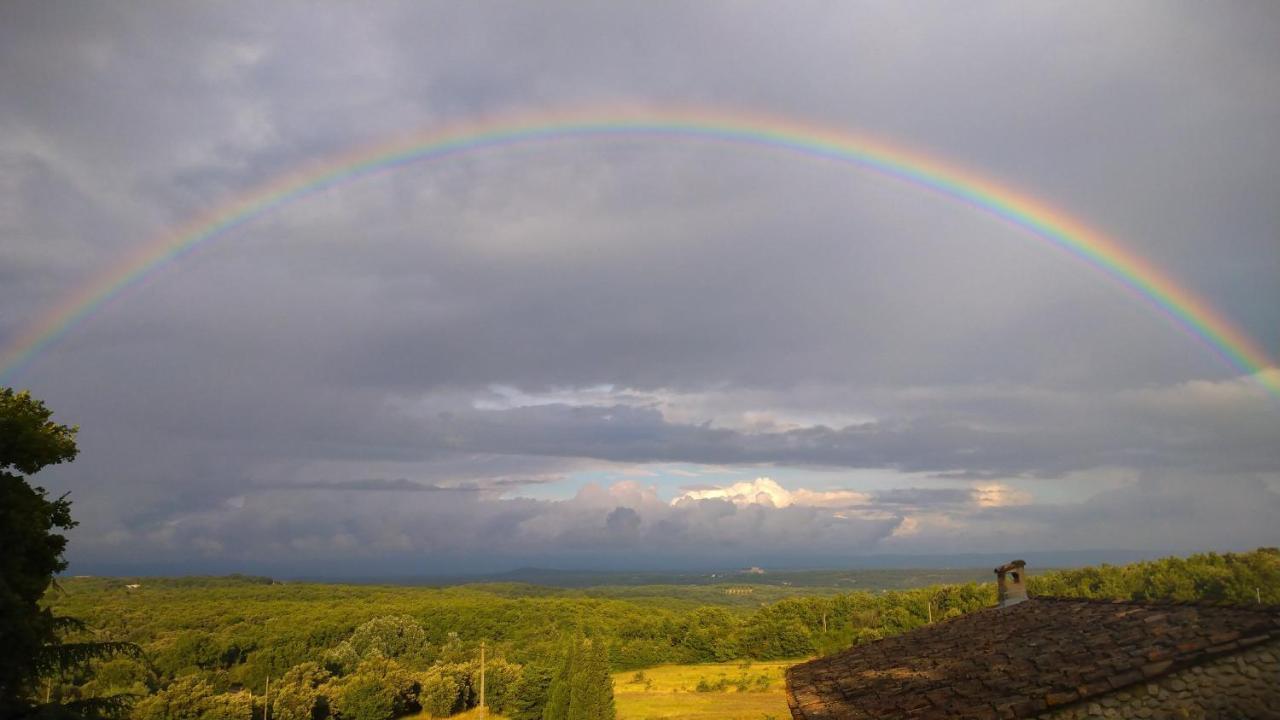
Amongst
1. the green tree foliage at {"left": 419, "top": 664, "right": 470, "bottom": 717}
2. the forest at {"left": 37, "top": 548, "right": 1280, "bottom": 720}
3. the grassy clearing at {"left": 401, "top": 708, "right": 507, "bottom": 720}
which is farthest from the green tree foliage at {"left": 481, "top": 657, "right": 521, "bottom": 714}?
the green tree foliage at {"left": 419, "top": 664, "right": 470, "bottom": 717}

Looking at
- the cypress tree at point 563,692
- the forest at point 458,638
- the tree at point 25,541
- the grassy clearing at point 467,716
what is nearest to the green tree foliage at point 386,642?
the forest at point 458,638

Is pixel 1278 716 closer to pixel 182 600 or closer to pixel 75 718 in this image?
pixel 75 718

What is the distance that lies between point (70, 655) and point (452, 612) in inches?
3742

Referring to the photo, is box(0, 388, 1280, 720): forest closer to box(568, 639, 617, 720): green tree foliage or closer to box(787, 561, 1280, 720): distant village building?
box(568, 639, 617, 720): green tree foliage

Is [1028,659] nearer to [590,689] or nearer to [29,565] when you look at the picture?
[29,565]

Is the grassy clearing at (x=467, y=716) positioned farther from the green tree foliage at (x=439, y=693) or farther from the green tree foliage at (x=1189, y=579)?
the green tree foliage at (x=1189, y=579)

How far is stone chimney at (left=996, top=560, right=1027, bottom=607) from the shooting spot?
767 inches

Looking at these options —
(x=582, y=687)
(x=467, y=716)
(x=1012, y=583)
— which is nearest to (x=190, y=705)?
(x=467, y=716)

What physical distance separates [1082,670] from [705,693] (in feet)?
170

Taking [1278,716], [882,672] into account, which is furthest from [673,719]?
[1278,716]

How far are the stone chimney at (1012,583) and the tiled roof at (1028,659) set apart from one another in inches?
54.3

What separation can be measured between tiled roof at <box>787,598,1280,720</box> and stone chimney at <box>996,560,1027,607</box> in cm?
138

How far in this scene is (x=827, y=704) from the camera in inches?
576

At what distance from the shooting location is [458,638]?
8981 centimetres
